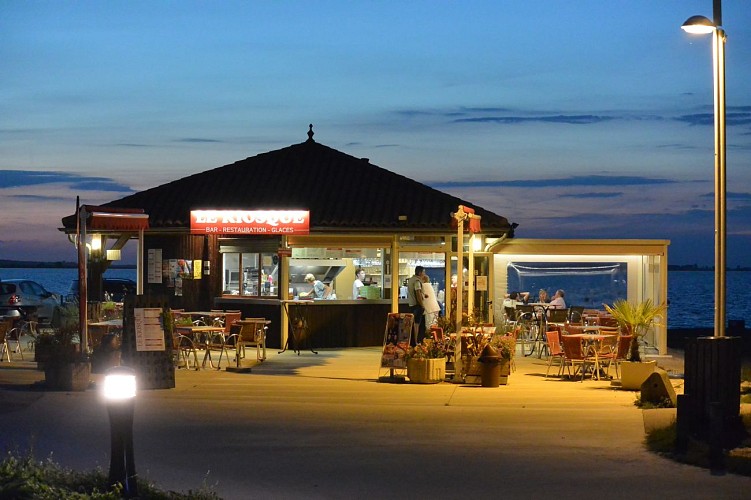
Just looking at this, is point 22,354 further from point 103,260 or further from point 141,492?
point 141,492

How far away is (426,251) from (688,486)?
47.4 ft

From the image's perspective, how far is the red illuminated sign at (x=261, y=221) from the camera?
869 inches

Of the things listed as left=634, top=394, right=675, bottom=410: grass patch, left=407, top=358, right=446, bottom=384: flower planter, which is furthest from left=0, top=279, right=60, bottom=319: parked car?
left=634, top=394, right=675, bottom=410: grass patch

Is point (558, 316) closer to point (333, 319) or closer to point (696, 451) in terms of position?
point (333, 319)

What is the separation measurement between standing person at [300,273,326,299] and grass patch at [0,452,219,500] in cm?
1461

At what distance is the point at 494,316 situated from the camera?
24719 millimetres

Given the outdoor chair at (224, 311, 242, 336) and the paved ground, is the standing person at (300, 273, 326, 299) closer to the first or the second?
the outdoor chair at (224, 311, 242, 336)

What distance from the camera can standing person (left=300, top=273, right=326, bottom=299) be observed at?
23000 mm

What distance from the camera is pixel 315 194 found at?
80.2 feet

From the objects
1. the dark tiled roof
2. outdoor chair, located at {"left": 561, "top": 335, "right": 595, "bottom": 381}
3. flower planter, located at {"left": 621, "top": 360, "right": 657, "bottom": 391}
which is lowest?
flower planter, located at {"left": 621, "top": 360, "right": 657, "bottom": 391}

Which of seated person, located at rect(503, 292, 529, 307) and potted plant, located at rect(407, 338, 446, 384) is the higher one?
seated person, located at rect(503, 292, 529, 307)

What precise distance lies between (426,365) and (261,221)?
21.3 feet

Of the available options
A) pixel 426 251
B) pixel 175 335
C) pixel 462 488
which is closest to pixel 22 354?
pixel 175 335

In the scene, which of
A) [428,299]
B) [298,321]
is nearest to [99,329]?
[298,321]
